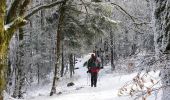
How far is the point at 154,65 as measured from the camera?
3.91 m

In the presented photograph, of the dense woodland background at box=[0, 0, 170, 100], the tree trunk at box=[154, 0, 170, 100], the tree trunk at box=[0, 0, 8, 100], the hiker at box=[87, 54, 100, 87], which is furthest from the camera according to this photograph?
the hiker at box=[87, 54, 100, 87]

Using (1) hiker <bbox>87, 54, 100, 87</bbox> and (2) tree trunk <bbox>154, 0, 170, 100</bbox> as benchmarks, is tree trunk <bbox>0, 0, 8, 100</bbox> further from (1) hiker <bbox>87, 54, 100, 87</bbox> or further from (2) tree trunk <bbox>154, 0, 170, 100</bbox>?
(1) hiker <bbox>87, 54, 100, 87</bbox>

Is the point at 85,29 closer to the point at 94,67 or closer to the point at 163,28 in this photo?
the point at 94,67

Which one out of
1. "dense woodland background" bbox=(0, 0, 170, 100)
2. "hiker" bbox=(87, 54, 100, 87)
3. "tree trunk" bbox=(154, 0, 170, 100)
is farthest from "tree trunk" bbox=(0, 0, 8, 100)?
"hiker" bbox=(87, 54, 100, 87)

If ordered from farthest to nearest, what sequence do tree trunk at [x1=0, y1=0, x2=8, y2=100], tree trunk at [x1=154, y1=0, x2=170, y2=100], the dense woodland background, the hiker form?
the hiker → tree trunk at [x1=0, y1=0, x2=8, y2=100] → tree trunk at [x1=154, y1=0, x2=170, y2=100] → the dense woodland background

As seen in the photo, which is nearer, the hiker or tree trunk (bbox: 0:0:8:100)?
tree trunk (bbox: 0:0:8:100)

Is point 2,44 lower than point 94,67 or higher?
higher

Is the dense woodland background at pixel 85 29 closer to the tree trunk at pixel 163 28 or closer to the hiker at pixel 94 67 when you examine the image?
the tree trunk at pixel 163 28

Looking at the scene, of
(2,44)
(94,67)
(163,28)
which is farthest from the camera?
(94,67)

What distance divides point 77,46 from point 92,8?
568 cm

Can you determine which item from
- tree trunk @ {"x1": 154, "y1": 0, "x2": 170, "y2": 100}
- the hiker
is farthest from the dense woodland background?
the hiker

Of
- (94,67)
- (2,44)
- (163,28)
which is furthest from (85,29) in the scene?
(163,28)

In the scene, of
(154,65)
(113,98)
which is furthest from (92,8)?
(154,65)

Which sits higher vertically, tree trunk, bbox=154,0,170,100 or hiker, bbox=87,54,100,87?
tree trunk, bbox=154,0,170,100
